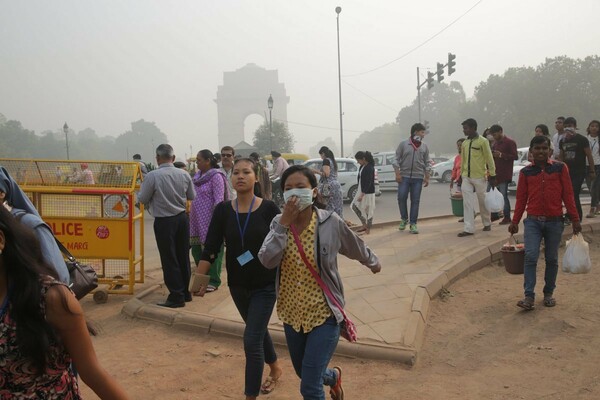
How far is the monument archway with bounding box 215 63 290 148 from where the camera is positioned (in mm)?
121375

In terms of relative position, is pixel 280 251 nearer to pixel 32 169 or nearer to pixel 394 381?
pixel 394 381

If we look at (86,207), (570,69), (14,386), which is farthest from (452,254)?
(570,69)

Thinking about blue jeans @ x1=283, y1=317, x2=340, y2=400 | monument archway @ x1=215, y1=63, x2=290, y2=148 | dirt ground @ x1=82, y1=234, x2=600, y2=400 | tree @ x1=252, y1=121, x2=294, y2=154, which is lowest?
dirt ground @ x1=82, y1=234, x2=600, y2=400

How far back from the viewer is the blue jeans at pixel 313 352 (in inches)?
115

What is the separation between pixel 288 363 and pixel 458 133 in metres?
79.6

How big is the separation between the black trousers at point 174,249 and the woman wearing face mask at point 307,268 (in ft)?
9.50

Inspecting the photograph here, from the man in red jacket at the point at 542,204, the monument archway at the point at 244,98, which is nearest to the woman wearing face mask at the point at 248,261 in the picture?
the man in red jacket at the point at 542,204

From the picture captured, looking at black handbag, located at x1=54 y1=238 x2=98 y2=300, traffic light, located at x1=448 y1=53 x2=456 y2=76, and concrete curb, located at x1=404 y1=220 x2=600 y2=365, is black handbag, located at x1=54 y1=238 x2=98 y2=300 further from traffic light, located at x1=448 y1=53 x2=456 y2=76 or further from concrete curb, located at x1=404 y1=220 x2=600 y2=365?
traffic light, located at x1=448 y1=53 x2=456 y2=76

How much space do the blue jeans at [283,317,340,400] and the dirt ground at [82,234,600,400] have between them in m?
0.99

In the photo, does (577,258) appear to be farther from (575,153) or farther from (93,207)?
(93,207)

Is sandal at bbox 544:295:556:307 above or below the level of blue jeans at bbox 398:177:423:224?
below

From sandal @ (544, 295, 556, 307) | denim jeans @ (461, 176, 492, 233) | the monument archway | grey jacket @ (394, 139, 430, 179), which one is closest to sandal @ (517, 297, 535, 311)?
sandal @ (544, 295, 556, 307)

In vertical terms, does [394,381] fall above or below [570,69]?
below

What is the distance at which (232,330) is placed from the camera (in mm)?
5059
